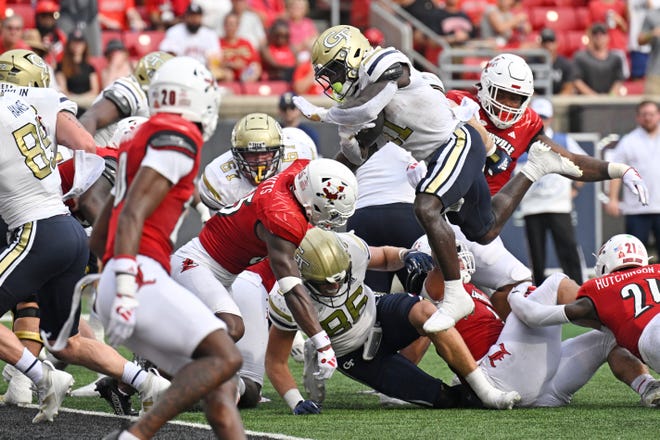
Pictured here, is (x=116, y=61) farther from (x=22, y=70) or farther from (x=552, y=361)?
(x=552, y=361)

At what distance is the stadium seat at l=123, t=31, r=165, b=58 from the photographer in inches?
539

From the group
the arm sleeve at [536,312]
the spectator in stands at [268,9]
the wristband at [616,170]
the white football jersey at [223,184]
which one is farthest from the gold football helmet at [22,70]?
the spectator in stands at [268,9]

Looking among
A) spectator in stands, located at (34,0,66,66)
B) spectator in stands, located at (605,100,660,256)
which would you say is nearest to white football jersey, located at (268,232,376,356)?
spectator in stands, located at (605,100,660,256)

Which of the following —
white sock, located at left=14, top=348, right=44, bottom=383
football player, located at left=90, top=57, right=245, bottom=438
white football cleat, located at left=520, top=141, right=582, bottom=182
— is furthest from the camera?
white football cleat, located at left=520, top=141, right=582, bottom=182

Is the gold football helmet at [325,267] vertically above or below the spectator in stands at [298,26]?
above

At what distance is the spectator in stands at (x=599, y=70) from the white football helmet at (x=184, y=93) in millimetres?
10504

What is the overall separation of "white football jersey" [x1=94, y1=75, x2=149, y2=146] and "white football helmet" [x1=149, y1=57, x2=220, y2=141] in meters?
3.18

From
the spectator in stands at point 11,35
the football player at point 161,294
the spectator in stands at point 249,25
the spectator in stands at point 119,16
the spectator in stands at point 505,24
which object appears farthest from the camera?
the spectator in stands at point 505,24

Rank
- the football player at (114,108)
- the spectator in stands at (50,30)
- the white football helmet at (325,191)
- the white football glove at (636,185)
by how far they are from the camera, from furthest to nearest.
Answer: the spectator in stands at (50,30) < the football player at (114,108) < the white football glove at (636,185) < the white football helmet at (325,191)

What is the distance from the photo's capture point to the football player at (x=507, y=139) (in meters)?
7.21

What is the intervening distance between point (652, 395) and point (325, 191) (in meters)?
1.97

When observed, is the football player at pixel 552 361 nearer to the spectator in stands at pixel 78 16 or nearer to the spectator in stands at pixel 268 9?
the spectator in stands at pixel 78 16

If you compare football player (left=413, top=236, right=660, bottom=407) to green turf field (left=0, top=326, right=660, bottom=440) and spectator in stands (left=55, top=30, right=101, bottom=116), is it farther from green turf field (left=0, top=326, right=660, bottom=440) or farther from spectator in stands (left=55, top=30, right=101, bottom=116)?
spectator in stands (left=55, top=30, right=101, bottom=116)

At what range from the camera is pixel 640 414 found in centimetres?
604
